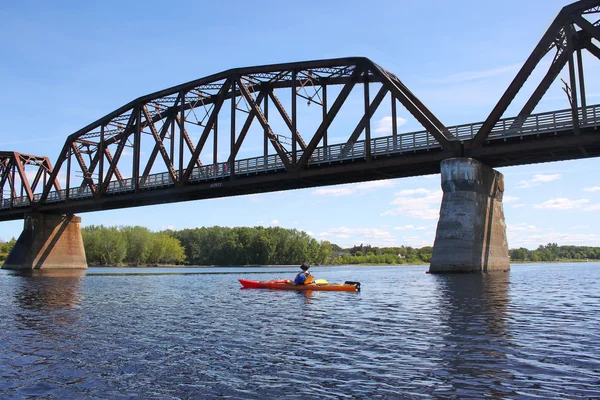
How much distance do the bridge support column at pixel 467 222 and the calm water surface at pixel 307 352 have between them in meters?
17.7

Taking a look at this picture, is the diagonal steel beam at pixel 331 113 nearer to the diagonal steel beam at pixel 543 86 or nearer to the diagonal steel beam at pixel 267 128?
the diagonal steel beam at pixel 267 128

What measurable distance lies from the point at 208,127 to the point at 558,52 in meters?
35.9

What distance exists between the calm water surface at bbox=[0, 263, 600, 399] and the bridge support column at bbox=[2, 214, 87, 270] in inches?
2640

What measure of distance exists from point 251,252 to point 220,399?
167864mm

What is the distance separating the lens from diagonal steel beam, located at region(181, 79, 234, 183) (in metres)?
60.0

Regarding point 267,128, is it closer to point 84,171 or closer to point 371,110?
point 371,110

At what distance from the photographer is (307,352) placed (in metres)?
12.9

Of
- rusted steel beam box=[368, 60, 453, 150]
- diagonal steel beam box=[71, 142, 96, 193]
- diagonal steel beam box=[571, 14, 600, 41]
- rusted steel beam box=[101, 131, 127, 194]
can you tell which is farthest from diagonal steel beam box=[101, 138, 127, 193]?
diagonal steel beam box=[571, 14, 600, 41]

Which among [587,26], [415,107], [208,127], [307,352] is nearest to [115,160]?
[208,127]

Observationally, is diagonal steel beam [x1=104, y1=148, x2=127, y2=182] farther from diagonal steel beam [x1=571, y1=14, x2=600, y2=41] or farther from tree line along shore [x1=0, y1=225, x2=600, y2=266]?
tree line along shore [x1=0, y1=225, x2=600, y2=266]

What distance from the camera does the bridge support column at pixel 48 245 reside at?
83.4m

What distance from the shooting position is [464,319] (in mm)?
18078

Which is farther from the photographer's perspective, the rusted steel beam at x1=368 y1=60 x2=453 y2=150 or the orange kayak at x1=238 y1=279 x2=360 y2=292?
the rusted steel beam at x1=368 y1=60 x2=453 y2=150

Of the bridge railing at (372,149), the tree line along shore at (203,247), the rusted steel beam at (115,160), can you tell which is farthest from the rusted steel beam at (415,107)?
the tree line along shore at (203,247)
